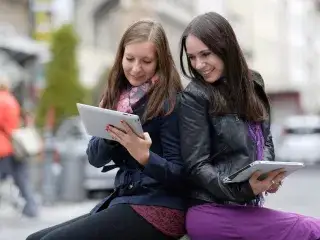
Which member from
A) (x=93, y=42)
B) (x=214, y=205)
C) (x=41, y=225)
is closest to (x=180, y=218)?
(x=214, y=205)

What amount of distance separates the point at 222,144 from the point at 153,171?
282 mm

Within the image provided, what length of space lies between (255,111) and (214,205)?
1.31 feet

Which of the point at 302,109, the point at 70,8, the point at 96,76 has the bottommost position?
the point at 302,109

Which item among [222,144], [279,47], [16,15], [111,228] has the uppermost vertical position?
[222,144]

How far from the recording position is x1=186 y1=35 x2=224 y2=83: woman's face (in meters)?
3.60

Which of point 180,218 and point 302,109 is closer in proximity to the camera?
point 180,218

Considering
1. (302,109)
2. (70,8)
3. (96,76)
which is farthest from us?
(302,109)

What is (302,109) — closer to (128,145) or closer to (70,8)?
(70,8)

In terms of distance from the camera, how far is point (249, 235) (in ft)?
11.4

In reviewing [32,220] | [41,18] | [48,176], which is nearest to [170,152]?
[32,220]

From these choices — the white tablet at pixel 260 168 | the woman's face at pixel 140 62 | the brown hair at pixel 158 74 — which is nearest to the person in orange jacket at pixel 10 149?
the brown hair at pixel 158 74

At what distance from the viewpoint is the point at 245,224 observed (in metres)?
3.48

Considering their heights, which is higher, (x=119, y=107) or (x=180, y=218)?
(x=119, y=107)

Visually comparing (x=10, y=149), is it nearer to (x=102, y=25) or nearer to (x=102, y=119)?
(x=102, y=119)
